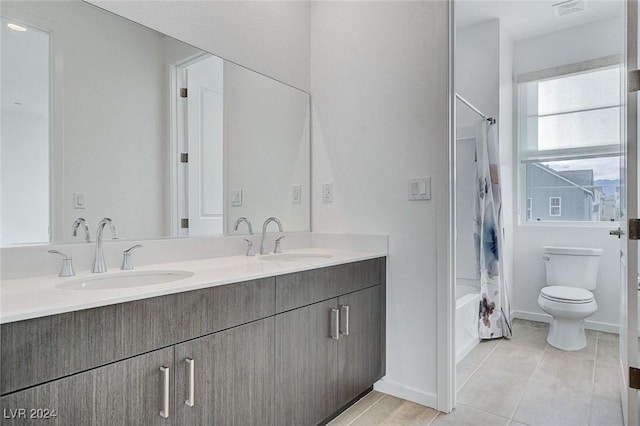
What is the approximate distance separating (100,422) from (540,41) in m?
4.35

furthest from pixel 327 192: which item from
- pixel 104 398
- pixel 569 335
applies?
pixel 569 335

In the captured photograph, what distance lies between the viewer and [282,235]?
2.27 m

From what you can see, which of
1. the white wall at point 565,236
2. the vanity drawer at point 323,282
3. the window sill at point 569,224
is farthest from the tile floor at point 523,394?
the window sill at point 569,224

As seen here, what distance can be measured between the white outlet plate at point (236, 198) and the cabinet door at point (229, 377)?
32.7 inches

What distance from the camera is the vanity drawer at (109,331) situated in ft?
2.70

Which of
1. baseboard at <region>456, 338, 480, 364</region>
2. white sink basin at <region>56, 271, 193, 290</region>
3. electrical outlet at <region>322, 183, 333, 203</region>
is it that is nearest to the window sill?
baseboard at <region>456, 338, 480, 364</region>

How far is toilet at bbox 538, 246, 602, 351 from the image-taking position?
2741mm

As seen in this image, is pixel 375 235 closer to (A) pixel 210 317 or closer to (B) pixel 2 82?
(A) pixel 210 317

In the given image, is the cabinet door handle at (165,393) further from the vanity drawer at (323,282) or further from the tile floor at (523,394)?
the tile floor at (523,394)

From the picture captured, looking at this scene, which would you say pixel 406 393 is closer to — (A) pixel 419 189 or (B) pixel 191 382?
(A) pixel 419 189

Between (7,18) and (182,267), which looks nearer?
(7,18)

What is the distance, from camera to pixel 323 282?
1681 mm

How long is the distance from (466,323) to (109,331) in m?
2.43

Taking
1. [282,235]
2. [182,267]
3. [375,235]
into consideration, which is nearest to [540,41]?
[375,235]
